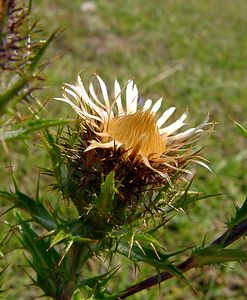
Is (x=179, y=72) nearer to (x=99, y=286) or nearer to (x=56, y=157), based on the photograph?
(x=99, y=286)

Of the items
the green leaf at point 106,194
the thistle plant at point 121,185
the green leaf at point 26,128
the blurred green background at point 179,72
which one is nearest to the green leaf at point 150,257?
the thistle plant at point 121,185

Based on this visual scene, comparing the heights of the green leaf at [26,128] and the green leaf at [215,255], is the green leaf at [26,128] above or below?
above

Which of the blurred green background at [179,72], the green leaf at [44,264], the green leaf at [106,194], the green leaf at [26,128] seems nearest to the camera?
the green leaf at [26,128]

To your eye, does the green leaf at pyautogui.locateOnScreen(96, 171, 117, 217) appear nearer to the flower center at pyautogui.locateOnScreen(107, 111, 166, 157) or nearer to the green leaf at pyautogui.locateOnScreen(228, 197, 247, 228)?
the flower center at pyautogui.locateOnScreen(107, 111, 166, 157)

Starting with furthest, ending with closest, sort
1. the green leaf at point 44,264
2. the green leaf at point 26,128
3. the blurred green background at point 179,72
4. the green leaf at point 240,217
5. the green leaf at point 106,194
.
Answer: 1. the blurred green background at point 179,72
2. the green leaf at point 44,264
3. the green leaf at point 240,217
4. the green leaf at point 106,194
5. the green leaf at point 26,128

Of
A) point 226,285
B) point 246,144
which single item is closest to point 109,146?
point 226,285

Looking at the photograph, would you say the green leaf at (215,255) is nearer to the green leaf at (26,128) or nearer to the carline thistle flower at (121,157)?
the carline thistle flower at (121,157)

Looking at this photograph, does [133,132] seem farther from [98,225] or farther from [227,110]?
[227,110]
